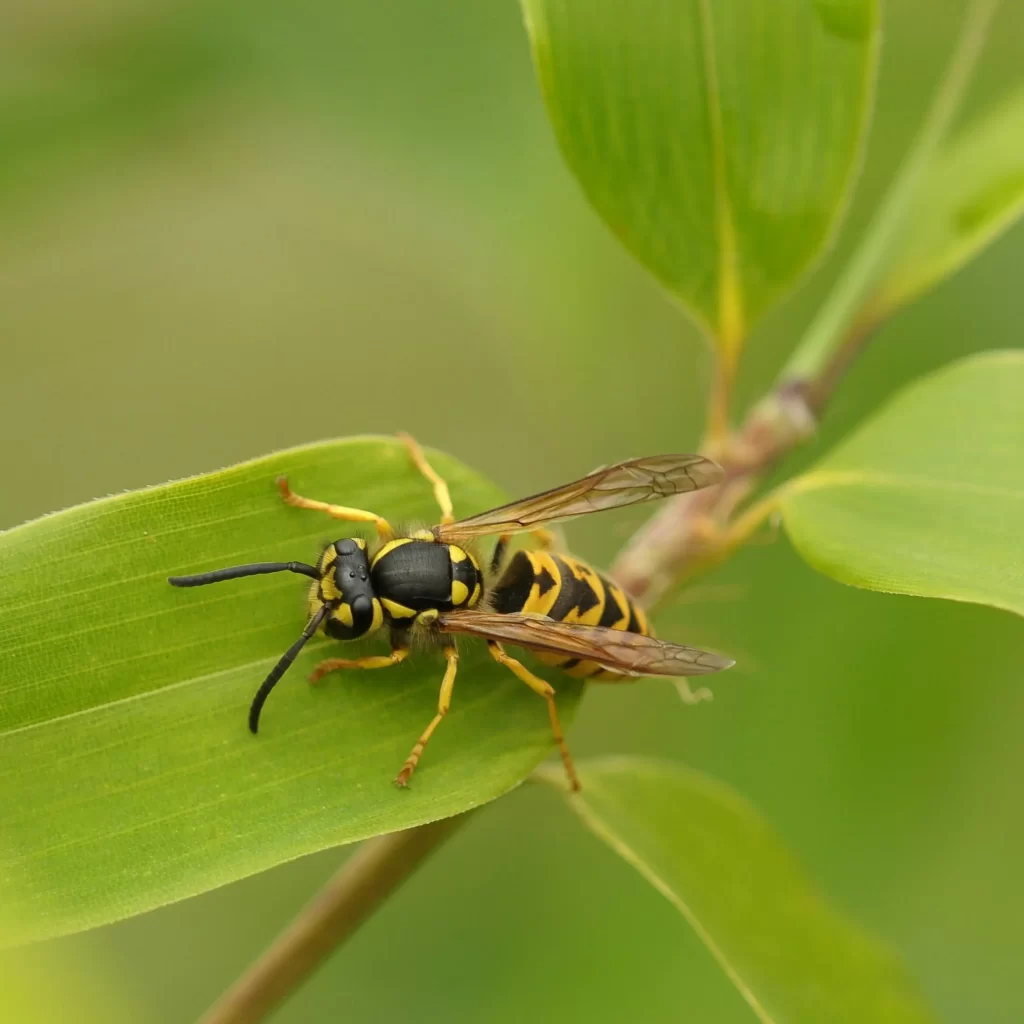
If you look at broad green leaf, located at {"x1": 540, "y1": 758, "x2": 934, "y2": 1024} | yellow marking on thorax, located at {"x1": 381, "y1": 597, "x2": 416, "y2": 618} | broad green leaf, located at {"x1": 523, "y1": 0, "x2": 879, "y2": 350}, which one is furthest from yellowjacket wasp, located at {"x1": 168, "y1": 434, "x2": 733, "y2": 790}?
broad green leaf, located at {"x1": 523, "y1": 0, "x2": 879, "y2": 350}

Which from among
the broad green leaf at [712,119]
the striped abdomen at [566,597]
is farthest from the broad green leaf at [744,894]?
the broad green leaf at [712,119]

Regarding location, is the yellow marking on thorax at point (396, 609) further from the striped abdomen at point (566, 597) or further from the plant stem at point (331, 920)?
the plant stem at point (331, 920)

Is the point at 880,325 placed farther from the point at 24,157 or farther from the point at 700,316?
the point at 24,157

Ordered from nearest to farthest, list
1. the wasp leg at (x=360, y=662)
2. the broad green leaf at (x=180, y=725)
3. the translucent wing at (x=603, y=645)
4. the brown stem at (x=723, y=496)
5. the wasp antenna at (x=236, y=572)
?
1. the broad green leaf at (x=180, y=725)
2. the wasp antenna at (x=236, y=572)
3. the wasp leg at (x=360, y=662)
4. the translucent wing at (x=603, y=645)
5. the brown stem at (x=723, y=496)

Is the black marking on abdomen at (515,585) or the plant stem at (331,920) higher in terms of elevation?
the black marking on abdomen at (515,585)

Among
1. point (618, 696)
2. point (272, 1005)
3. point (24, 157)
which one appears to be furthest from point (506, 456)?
point (272, 1005)

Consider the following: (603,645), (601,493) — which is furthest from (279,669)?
(601,493)

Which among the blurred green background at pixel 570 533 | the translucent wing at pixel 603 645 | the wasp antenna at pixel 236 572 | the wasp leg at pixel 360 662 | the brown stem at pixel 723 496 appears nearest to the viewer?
the wasp antenna at pixel 236 572

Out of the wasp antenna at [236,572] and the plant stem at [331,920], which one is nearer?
the wasp antenna at [236,572]

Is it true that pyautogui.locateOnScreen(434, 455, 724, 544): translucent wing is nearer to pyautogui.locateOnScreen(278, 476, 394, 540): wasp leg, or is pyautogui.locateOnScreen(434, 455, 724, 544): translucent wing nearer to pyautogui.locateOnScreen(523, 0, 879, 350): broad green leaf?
pyautogui.locateOnScreen(278, 476, 394, 540): wasp leg
